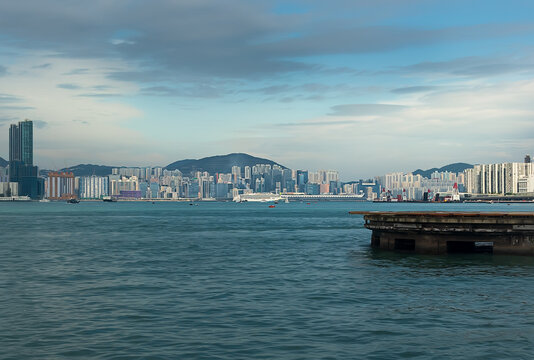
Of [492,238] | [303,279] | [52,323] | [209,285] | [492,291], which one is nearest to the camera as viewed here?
[52,323]

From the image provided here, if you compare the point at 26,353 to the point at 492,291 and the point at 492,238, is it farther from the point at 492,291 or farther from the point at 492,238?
the point at 492,238

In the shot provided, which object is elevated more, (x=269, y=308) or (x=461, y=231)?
(x=461, y=231)

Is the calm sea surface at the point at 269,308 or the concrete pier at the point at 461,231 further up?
the concrete pier at the point at 461,231

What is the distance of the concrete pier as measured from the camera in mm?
44562

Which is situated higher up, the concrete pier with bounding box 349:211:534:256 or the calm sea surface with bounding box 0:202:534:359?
the concrete pier with bounding box 349:211:534:256

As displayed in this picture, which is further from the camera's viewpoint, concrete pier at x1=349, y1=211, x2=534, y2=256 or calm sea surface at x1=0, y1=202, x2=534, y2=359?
concrete pier at x1=349, y1=211, x2=534, y2=256

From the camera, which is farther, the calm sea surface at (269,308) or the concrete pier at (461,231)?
the concrete pier at (461,231)

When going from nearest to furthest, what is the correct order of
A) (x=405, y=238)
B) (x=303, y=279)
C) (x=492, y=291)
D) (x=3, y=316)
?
1. (x=3, y=316)
2. (x=492, y=291)
3. (x=303, y=279)
4. (x=405, y=238)

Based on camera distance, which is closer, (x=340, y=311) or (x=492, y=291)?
(x=340, y=311)

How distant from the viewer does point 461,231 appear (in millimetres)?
45719

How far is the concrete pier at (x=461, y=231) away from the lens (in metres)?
44.6

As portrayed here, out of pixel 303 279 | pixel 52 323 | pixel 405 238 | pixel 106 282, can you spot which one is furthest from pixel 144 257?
pixel 52 323

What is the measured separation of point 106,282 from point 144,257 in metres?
15.7

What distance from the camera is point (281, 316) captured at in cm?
2398
